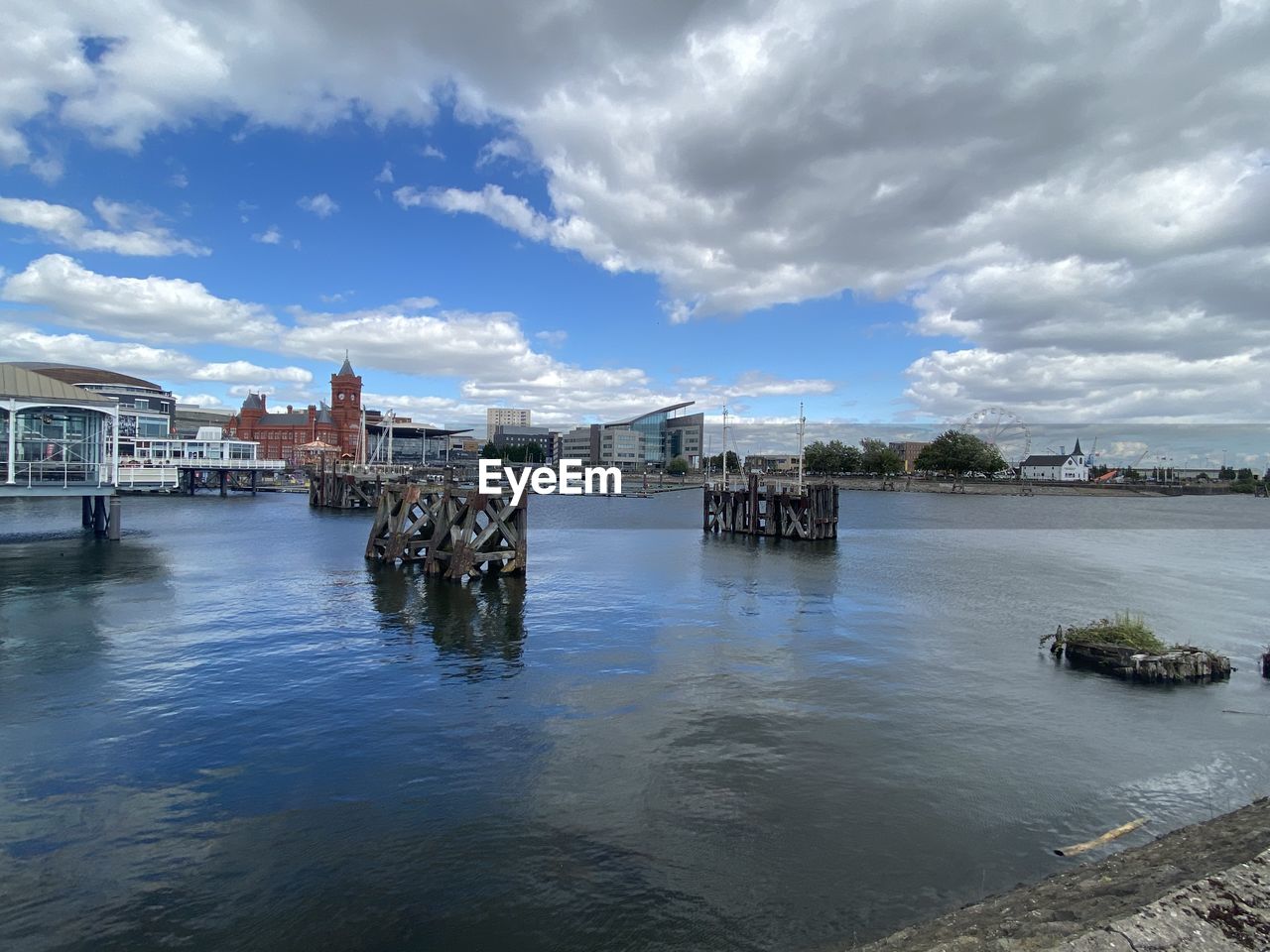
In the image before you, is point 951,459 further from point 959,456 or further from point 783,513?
point 783,513

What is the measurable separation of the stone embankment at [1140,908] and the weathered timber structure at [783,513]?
4949cm

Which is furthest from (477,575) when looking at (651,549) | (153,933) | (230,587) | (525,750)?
(153,933)

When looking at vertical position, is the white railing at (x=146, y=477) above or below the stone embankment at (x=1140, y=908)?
above

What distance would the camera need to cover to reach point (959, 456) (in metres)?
175

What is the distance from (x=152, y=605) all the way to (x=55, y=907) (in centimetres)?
2255

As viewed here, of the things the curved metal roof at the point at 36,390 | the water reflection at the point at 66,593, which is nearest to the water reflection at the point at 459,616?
the water reflection at the point at 66,593

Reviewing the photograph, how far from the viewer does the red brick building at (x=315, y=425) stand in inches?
6658

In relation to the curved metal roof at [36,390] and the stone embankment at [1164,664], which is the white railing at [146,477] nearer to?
the curved metal roof at [36,390]

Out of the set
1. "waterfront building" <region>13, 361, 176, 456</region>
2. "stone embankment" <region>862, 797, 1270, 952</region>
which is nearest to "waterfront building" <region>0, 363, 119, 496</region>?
"stone embankment" <region>862, 797, 1270, 952</region>

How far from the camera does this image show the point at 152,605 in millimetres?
28359

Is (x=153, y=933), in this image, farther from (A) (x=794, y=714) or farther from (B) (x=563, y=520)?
(B) (x=563, y=520)

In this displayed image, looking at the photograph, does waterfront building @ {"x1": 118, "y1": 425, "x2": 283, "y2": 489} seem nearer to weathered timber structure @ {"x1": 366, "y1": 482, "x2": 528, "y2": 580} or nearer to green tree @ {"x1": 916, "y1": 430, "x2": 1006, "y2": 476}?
weathered timber structure @ {"x1": 366, "y1": 482, "x2": 528, "y2": 580}

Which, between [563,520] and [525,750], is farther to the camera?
[563,520]

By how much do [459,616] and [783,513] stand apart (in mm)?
38177
